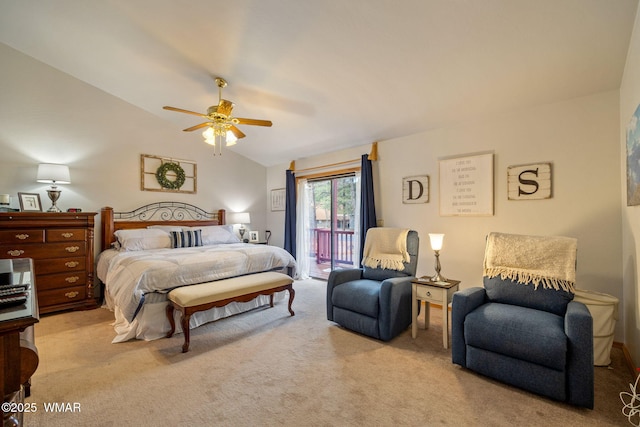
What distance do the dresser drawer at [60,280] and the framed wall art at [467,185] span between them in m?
5.00

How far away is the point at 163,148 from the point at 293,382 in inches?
184

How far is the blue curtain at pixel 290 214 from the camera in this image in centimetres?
584

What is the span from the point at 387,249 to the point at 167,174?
416 cm

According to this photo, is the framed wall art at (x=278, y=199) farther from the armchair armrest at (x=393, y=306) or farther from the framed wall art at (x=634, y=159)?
the framed wall art at (x=634, y=159)

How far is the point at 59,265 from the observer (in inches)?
145

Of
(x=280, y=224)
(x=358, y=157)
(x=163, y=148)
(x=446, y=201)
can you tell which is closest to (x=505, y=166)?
(x=446, y=201)

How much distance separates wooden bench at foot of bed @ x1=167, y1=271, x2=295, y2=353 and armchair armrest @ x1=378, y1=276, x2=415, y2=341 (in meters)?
1.28

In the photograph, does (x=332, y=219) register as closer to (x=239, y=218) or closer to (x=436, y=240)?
(x=239, y=218)

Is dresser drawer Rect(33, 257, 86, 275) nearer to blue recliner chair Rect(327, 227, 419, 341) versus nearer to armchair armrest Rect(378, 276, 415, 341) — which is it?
blue recliner chair Rect(327, 227, 419, 341)

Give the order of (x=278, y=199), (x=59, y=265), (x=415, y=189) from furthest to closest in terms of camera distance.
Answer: (x=278, y=199), (x=415, y=189), (x=59, y=265)

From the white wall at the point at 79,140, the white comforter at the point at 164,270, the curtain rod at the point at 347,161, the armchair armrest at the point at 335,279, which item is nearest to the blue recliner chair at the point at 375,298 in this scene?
the armchair armrest at the point at 335,279

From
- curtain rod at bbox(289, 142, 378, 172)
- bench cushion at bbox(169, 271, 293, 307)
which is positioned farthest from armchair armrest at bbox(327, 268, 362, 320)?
curtain rod at bbox(289, 142, 378, 172)

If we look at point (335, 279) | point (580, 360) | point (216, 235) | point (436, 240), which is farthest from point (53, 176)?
point (580, 360)

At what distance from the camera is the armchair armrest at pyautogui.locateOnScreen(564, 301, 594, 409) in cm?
181
